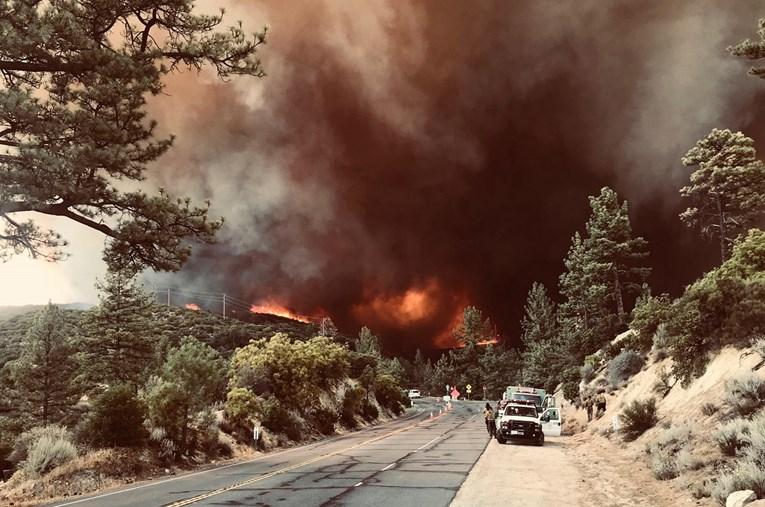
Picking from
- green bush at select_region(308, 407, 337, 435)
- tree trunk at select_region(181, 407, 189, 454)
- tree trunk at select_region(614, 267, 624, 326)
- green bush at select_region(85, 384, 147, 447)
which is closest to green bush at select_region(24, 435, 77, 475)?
green bush at select_region(85, 384, 147, 447)

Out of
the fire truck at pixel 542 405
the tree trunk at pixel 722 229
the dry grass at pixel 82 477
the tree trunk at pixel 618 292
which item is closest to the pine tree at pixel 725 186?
the tree trunk at pixel 722 229

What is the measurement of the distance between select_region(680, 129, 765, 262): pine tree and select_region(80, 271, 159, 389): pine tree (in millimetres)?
58881

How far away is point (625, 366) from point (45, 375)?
50344 millimetres

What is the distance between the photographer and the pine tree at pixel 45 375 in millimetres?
48625

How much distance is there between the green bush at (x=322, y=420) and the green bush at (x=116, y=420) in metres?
20.2

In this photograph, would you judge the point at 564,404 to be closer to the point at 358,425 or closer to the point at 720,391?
the point at 358,425

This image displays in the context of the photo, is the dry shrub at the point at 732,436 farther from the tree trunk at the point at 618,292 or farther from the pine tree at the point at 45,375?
the pine tree at the point at 45,375

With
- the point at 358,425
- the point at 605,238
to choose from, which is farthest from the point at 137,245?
the point at 605,238

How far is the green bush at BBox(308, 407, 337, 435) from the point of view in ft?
128

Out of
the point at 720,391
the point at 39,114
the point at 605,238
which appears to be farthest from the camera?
the point at 605,238

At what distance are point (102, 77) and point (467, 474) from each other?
15.8m

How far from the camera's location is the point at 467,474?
53.3 ft

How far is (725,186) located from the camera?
48875 millimetres

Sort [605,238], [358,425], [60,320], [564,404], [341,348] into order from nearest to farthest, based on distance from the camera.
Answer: [341,348]
[358,425]
[60,320]
[564,404]
[605,238]
